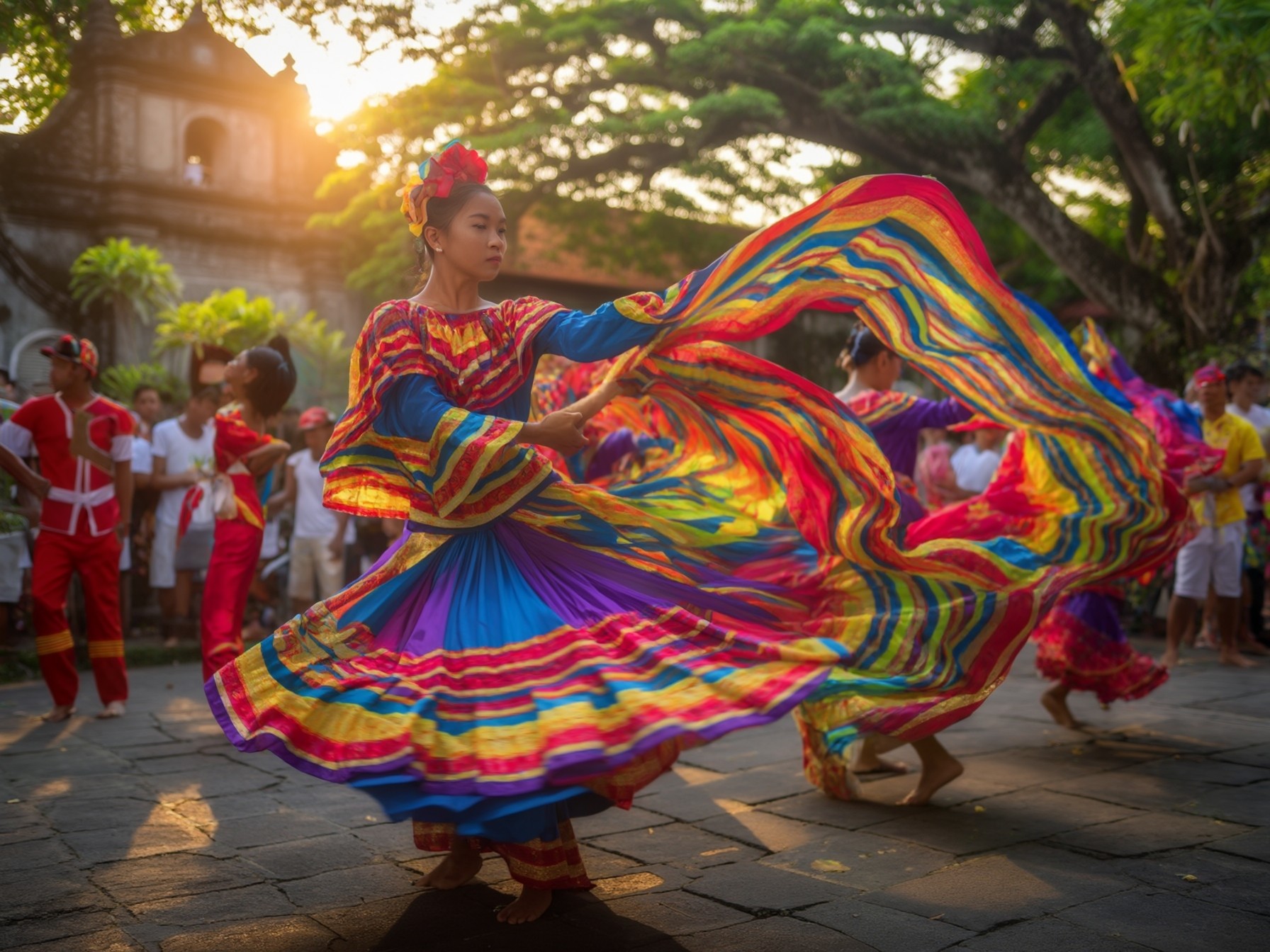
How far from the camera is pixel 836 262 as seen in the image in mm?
3865

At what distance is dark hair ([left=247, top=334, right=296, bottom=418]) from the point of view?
553 centimetres

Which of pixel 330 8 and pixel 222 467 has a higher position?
pixel 330 8

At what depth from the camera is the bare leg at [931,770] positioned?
414cm

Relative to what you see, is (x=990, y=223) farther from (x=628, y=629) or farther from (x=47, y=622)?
(x=628, y=629)

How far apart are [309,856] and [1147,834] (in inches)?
104

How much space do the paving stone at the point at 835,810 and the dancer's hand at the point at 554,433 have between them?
5.63ft

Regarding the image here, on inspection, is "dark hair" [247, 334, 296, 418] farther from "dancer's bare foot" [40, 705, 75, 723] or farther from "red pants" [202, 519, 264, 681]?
"dancer's bare foot" [40, 705, 75, 723]

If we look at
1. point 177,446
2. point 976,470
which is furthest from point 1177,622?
point 177,446

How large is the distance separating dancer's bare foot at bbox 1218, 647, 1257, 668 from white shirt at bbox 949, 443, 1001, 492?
2.10 meters

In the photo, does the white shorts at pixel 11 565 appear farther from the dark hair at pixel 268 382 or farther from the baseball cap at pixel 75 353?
the dark hair at pixel 268 382

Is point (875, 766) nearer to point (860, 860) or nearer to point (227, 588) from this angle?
point (860, 860)

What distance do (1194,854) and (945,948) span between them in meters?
1.21

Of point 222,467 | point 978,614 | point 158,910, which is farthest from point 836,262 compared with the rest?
point 222,467

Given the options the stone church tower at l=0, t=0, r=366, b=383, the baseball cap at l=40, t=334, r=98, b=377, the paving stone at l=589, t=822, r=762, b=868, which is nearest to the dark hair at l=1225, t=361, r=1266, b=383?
the paving stone at l=589, t=822, r=762, b=868
